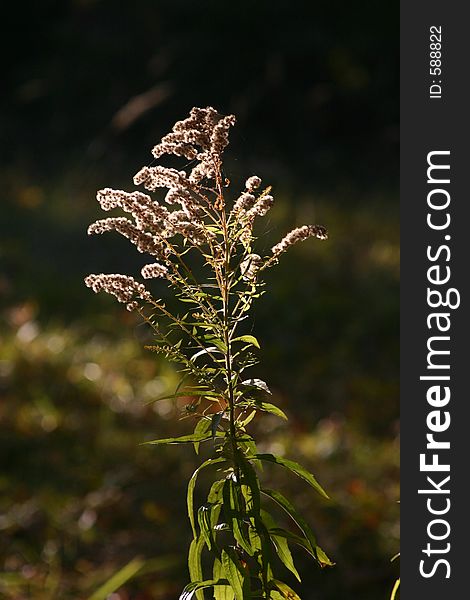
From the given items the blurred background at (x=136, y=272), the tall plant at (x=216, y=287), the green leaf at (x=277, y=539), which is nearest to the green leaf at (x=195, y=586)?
the tall plant at (x=216, y=287)

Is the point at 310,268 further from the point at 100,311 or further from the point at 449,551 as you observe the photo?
the point at 449,551

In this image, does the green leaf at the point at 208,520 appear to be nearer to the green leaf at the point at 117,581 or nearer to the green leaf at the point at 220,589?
the green leaf at the point at 220,589

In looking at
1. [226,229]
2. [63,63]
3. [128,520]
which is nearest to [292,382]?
[128,520]

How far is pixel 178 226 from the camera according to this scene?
148 centimetres

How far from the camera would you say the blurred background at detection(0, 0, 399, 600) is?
423cm

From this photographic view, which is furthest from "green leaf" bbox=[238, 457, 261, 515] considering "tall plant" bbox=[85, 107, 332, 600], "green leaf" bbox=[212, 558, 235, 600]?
"green leaf" bbox=[212, 558, 235, 600]

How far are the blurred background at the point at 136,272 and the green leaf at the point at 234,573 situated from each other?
108 centimetres

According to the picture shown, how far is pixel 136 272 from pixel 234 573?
5.82 m

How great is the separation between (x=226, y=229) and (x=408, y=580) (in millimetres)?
826

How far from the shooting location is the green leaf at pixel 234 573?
1490mm

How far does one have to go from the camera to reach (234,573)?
1.50 m

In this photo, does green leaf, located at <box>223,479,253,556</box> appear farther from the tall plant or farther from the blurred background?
the blurred background

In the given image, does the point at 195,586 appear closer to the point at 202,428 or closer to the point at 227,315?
the point at 202,428

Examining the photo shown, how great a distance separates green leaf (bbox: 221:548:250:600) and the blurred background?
1.08 metres
